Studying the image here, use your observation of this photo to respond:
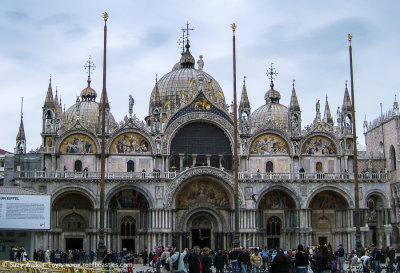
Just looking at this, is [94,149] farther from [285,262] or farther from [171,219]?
[285,262]

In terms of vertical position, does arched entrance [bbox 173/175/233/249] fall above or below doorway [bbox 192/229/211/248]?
above

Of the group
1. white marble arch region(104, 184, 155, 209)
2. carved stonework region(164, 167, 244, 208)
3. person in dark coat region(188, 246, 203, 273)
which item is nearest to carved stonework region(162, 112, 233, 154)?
carved stonework region(164, 167, 244, 208)

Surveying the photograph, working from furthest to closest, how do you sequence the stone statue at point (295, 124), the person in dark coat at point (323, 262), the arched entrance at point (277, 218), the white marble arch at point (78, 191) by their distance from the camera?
the stone statue at point (295, 124) < the arched entrance at point (277, 218) < the white marble arch at point (78, 191) < the person in dark coat at point (323, 262)

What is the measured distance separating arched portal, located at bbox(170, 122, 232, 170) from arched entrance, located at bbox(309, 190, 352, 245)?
27.9ft

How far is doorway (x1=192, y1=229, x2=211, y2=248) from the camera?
59188mm

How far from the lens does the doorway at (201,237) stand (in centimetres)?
5919

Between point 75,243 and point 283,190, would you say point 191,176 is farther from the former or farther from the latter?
point 75,243

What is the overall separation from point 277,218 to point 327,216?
4.38 m

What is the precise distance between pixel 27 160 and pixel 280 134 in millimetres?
22198

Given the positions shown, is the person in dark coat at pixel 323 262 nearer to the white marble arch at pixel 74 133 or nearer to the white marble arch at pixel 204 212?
the white marble arch at pixel 204 212

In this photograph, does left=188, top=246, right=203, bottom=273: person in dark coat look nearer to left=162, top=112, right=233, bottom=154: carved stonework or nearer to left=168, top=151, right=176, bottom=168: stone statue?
left=168, top=151, right=176, bottom=168: stone statue

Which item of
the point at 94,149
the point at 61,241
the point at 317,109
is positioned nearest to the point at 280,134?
the point at 317,109

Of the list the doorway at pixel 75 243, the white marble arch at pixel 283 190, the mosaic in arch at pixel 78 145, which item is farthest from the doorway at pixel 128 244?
the white marble arch at pixel 283 190

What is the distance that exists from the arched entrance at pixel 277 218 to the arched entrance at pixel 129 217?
398 inches
